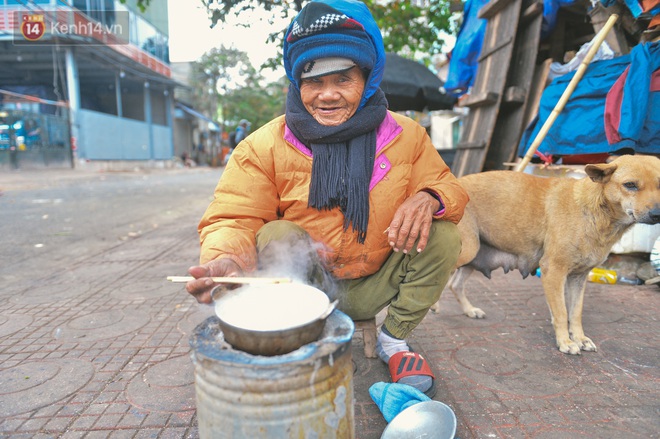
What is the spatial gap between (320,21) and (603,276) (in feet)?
10.7

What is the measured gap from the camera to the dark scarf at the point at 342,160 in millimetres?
2023

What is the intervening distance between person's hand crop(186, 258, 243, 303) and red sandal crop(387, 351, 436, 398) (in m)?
0.96

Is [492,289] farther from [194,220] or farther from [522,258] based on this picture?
[194,220]

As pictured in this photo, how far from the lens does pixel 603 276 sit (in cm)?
377

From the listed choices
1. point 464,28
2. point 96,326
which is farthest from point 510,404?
point 464,28

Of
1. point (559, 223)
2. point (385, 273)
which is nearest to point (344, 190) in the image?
point (385, 273)

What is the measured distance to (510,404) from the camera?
1.98m

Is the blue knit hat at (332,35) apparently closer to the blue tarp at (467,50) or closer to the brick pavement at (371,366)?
the brick pavement at (371,366)

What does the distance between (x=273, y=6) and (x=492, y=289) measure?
256 inches

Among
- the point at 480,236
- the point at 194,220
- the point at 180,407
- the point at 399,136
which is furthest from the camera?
the point at 194,220

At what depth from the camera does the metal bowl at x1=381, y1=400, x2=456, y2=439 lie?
1621 millimetres

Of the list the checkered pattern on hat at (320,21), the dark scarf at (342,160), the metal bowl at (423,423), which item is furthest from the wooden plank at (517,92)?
the metal bowl at (423,423)

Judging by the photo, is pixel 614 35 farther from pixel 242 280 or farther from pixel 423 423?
pixel 242 280

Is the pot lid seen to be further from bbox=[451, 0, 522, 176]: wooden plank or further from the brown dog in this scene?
bbox=[451, 0, 522, 176]: wooden plank
